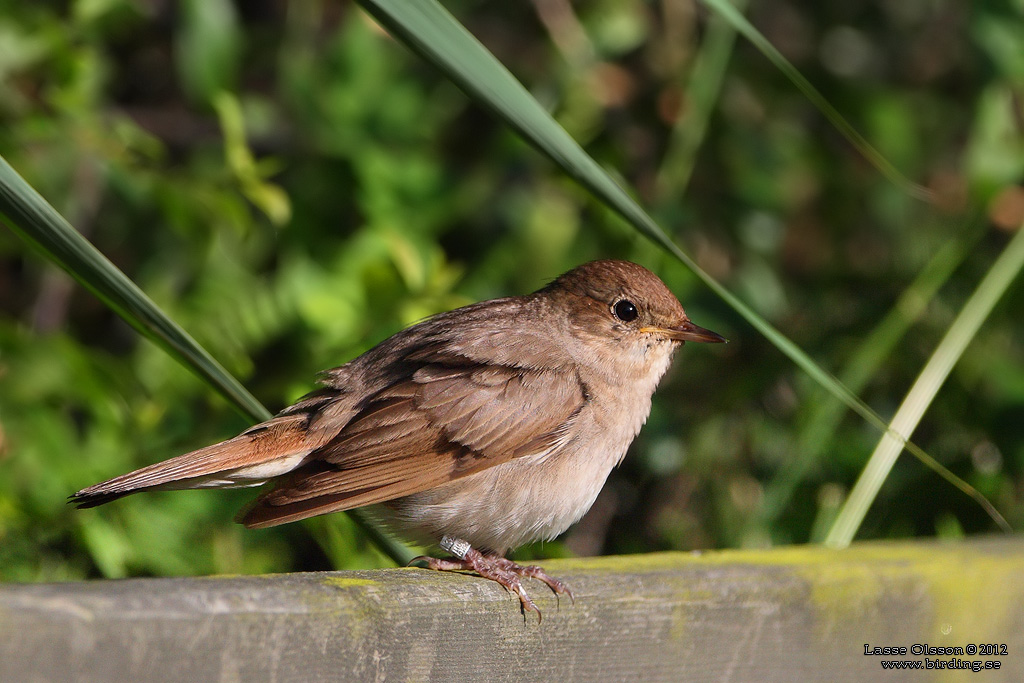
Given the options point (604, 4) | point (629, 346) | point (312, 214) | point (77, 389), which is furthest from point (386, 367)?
point (604, 4)

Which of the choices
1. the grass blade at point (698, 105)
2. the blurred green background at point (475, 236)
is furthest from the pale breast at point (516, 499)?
the grass blade at point (698, 105)

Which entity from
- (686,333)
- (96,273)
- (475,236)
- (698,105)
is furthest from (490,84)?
(475,236)

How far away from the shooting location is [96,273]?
167cm

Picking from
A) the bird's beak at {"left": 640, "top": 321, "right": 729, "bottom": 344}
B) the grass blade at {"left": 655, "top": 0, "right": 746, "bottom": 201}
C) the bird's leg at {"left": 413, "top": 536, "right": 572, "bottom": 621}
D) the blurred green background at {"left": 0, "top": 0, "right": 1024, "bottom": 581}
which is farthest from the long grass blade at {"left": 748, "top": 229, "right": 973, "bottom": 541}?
the bird's leg at {"left": 413, "top": 536, "right": 572, "bottom": 621}

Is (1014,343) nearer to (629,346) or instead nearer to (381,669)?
(629,346)

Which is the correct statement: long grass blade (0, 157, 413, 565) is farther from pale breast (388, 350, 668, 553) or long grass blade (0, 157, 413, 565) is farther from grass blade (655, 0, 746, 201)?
grass blade (655, 0, 746, 201)

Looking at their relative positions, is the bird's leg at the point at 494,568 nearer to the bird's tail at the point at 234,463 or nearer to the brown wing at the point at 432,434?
the brown wing at the point at 432,434

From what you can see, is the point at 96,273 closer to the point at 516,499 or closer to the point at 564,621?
the point at 564,621

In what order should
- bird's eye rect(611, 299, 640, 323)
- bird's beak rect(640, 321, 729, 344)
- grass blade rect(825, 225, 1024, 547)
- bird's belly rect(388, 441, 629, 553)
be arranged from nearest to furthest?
bird's belly rect(388, 441, 629, 553), grass blade rect(825, 225, 1024, 547), bird's beak rect(640, 321, 729, 344), bird's eye rect(611, 299, 640, 323)

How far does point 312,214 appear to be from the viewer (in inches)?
157

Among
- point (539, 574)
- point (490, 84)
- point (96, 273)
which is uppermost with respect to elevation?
point (490, 84)

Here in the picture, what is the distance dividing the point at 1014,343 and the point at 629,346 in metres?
1.72

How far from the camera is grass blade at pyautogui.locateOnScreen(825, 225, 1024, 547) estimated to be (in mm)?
2795

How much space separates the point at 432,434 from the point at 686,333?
842 mm
